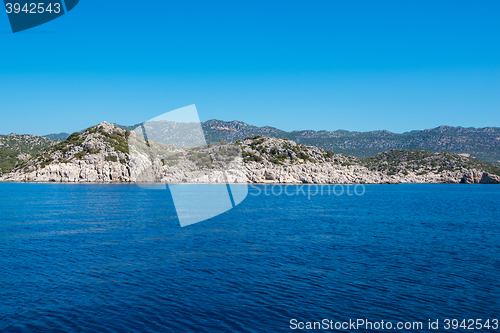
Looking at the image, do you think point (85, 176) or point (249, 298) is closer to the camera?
point (249, 298)

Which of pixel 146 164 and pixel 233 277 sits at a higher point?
pixel 146 164

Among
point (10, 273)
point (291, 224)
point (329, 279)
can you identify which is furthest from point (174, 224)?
point (329, 279)

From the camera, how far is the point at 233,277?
73.3 ft

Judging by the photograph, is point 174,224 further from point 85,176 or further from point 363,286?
point 85,176

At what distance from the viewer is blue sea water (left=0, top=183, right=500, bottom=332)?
16.2 meters

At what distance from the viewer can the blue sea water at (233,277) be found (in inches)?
640

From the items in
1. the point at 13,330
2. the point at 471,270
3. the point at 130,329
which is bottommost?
the point at 471,270

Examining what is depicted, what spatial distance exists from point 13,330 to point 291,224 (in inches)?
1447

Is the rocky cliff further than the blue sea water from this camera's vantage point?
Yes

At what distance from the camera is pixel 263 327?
49.5 feet

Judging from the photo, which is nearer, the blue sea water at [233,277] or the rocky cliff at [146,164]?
the blue sea water at [233,277]

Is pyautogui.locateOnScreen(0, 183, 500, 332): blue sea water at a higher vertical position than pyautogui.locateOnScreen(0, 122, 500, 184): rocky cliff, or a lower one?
lower

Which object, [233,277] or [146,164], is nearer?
[233,277]

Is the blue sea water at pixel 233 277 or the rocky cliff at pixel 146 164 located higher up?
the rocky cliff at pixel 146 164
